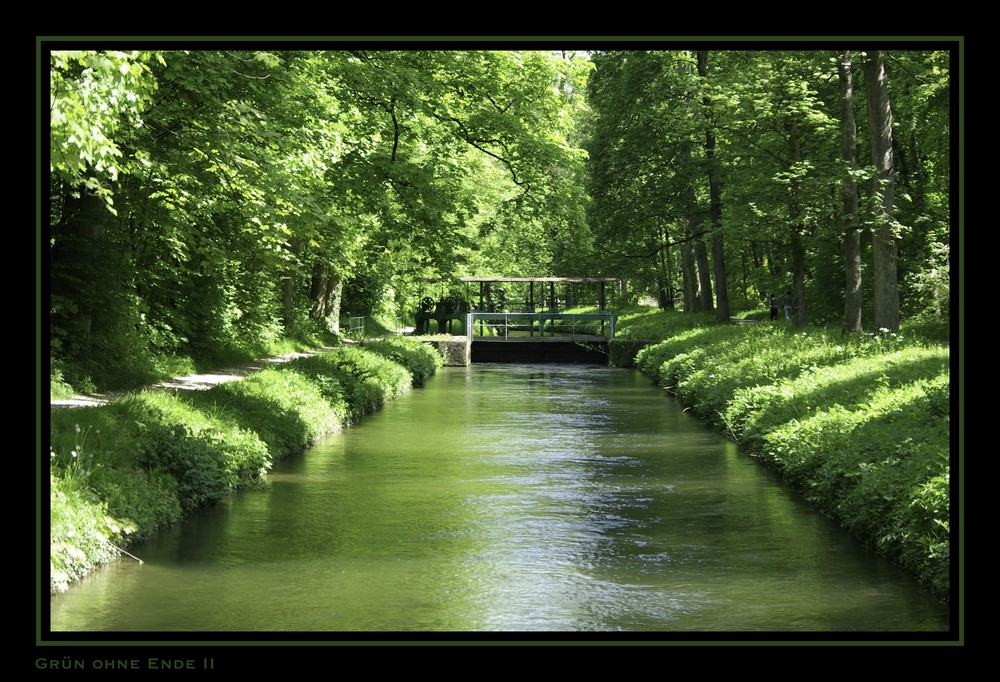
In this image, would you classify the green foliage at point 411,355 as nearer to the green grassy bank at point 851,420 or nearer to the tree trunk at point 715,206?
the green grassy bank at point 851,420

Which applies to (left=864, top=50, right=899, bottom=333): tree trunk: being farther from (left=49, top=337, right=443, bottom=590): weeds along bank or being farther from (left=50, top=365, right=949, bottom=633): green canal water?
(left=49, top=337, right=443, bottom=590): weeds along bank

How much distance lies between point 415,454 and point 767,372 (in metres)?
7.24

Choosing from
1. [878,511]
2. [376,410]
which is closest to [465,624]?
[878,511]

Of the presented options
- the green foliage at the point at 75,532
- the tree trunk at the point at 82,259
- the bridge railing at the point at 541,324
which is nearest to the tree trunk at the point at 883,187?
the tree trunk at the point at 82,259

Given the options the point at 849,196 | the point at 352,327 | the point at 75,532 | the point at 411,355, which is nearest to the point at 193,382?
the point at 75,532

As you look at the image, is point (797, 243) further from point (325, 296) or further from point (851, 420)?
point (851, 420)

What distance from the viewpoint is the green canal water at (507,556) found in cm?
848

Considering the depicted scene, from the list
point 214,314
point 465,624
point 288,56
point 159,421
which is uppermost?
point 288,56

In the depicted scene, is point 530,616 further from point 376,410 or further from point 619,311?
point 619,311

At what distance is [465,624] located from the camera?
834cm

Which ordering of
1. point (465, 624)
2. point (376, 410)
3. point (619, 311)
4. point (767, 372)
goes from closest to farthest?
point (465, 624), point (767, 372), point (376, 410), point (619, 311)

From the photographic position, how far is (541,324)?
143ft

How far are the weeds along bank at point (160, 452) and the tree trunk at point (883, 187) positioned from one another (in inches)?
418

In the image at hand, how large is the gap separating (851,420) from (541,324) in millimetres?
30021
